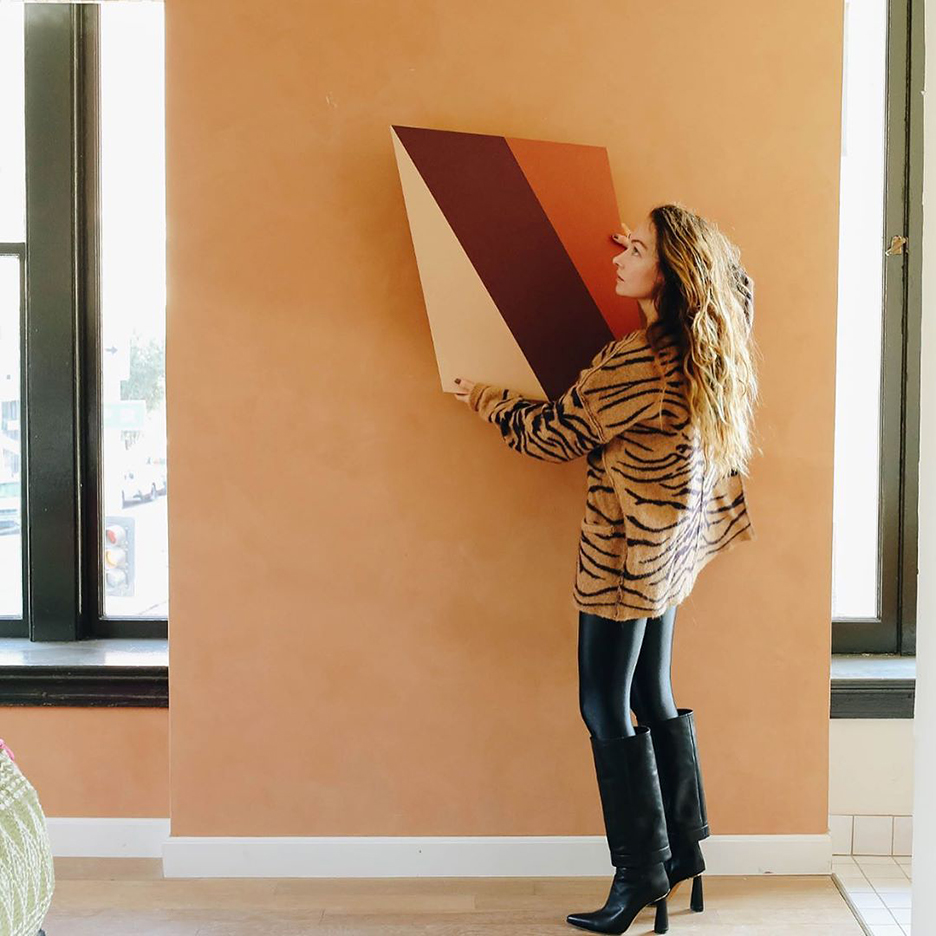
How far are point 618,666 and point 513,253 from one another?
2.98 feet

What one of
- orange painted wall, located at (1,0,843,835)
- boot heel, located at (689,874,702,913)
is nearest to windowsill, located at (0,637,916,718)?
orange painted wall, located at (1,0,843,835)

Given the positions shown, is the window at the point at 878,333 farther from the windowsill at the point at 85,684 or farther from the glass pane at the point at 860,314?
the windowsill at the point at 85,684

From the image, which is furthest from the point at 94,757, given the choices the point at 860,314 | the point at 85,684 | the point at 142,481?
the point at 860,314

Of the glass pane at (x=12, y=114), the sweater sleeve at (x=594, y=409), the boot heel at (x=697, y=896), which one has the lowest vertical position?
the boot heel at (x=697, y=896)

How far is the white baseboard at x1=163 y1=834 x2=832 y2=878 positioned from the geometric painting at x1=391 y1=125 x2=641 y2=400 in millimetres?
1078

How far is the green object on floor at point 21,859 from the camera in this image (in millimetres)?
954

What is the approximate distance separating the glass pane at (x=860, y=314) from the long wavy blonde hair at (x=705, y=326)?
2.78ft

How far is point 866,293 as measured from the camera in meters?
2.46

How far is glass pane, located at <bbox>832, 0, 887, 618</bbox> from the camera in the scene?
8.00 feet

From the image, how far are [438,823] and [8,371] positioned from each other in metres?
1.66

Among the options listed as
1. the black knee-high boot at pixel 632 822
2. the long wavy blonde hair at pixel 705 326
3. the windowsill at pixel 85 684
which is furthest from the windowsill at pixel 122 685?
the long wavy blonde hair at pixel 705 326

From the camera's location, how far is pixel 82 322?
2.41m

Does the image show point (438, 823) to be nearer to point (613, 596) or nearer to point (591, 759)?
point (591, 759)

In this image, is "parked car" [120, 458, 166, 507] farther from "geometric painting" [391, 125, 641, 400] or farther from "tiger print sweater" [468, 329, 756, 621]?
"tiger print sweater" [468, 329, 756, 621]
